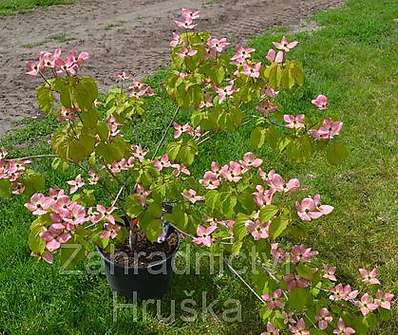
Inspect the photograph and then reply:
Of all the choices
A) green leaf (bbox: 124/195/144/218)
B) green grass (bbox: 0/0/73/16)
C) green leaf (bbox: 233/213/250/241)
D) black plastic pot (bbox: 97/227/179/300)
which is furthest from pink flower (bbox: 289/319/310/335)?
green grass (bbox: 0/0/73/16)

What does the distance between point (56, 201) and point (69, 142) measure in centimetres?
23

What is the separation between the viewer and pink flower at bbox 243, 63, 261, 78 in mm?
2325

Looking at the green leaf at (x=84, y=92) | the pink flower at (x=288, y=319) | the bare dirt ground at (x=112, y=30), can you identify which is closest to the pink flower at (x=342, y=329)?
the pink flower at (x=288, y=319)

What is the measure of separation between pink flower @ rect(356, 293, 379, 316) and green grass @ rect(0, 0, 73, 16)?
7688mm

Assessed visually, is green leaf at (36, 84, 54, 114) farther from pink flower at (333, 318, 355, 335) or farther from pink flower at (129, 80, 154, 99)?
pink flower at (333, 318, 355, 335)

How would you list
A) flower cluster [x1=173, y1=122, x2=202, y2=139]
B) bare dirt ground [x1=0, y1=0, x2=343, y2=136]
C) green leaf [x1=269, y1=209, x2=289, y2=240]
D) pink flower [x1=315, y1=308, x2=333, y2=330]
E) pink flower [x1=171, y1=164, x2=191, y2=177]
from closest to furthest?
green leaf [x1=269, y1=209, x2=289, y2=240] → pink flower [x1=315, y1=308, x2=333, y2=330] → pink flower [x1=171, y1=164, x2=191, y2=177] → flower cluster [x1=173, y1=122, x2=202, y2=139] → bare dirt ground [x1=0, y1=0, x2=343, y2=136]

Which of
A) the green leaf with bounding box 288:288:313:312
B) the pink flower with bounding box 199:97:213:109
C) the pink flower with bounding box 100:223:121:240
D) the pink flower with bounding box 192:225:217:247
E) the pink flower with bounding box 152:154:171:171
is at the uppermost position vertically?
the pink flower with bounding box 199:97:213:109

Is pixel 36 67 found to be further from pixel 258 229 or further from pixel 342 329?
pixel 342 329

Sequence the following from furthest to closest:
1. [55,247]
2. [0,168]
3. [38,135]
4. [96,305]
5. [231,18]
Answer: [231,18] < [38,135] < [96,305] < [0,168] < [55,247]

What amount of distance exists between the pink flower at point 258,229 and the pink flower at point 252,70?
615mm

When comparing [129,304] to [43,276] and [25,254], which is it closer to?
[43,276]

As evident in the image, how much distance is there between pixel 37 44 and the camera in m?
7.18

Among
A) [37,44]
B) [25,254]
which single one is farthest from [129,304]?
[37,44]

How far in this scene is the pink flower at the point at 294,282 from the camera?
2.12m
